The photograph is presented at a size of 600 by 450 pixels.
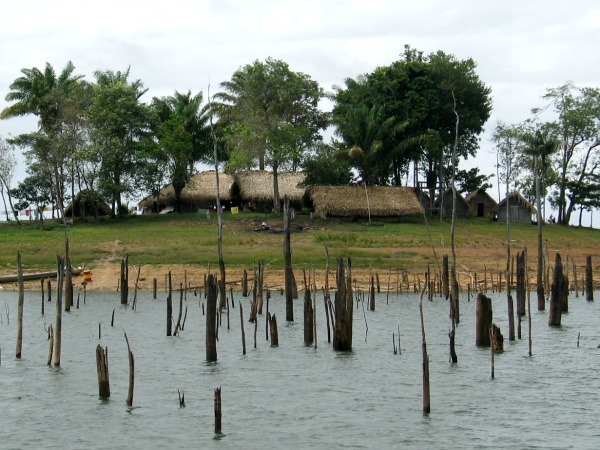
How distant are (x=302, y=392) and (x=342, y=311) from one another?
7.47ft

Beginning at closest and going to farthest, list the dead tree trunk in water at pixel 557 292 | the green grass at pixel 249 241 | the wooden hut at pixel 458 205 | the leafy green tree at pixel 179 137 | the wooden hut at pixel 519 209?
the dead tree trunk in water at pixel 557 292 < the green grass at pixel 249 241 < the leafy green tree at pixel 179 137 < the wooden hut at pixel 458 205 < the wooden hut at pixel 519 209

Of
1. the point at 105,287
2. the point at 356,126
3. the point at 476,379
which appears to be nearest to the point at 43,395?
the point at 476,379

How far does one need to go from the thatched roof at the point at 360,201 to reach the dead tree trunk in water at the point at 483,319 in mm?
40129

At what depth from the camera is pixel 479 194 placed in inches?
3191

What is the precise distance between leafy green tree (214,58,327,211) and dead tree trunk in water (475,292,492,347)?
41215 millimetres

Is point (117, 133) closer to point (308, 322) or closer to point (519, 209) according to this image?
point (519, 209)

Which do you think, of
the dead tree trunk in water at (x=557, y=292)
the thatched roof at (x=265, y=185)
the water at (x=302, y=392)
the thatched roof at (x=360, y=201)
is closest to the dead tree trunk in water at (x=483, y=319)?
the water at (x=302, y=392)

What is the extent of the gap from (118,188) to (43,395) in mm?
45408

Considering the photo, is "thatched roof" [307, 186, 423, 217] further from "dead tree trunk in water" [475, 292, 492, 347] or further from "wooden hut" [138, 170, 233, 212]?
"dead tree trunk in water" [475, 292, 492, 347]

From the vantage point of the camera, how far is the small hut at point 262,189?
75.9 m

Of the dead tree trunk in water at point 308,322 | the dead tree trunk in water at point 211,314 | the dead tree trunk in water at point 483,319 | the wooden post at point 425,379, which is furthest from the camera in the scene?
the dead tree trunk in water at point 308,322

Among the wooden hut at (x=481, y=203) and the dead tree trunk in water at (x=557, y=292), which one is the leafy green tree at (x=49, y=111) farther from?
the dead tree trunk in water at (x=557, y=292)

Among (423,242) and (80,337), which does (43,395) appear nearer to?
(80,337)

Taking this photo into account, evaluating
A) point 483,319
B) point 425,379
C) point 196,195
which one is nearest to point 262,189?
point 196,195
